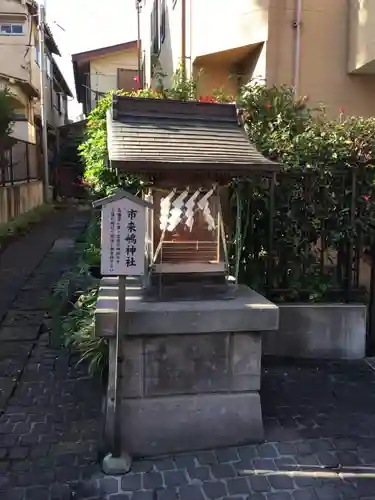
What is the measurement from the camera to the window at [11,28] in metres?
23.2

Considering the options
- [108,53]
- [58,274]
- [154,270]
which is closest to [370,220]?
[154,270]

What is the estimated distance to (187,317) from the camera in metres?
4.01

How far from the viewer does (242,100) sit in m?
6.68

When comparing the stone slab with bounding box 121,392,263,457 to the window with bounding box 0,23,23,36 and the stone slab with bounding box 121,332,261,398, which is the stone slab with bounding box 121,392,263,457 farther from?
the window with bounding box 0,23,23,36

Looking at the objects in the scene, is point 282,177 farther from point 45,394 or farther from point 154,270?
point 45,394

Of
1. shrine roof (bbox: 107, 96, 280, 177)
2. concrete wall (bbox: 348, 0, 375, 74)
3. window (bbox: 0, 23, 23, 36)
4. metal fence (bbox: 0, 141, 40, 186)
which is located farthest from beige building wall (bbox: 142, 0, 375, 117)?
window (bbox: 0, 23, 23, 36)

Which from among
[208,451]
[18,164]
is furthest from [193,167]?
[18,164]

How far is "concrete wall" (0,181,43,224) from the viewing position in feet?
47.5

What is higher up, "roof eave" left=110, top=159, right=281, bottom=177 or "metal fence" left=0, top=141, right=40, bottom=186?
"metal fence" left=0, top=141, right=40, bottom=186

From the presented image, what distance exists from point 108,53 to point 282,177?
2317 centimetres

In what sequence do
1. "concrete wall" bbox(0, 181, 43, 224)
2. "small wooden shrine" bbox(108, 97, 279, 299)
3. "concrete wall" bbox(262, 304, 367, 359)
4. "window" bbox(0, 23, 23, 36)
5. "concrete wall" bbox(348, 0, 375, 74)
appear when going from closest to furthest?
"small wooden shrine" bbox(108, 97, 279, 299) < "concrete wall" bbox(262, 304, 367, 359) < "concrete wall" bbox(348, 0, 375, 74) < "concrete wall" bbox(0, 181, 43, 224) < "window" bbox(0, 23, 23, 36)

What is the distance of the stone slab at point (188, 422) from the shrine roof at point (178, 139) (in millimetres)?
2007

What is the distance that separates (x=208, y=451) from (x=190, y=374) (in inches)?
26.5

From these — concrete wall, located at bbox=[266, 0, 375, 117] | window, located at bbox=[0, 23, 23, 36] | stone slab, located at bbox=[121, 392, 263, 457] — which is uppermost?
window, located at bbox=[0, 23, 23, 36]
